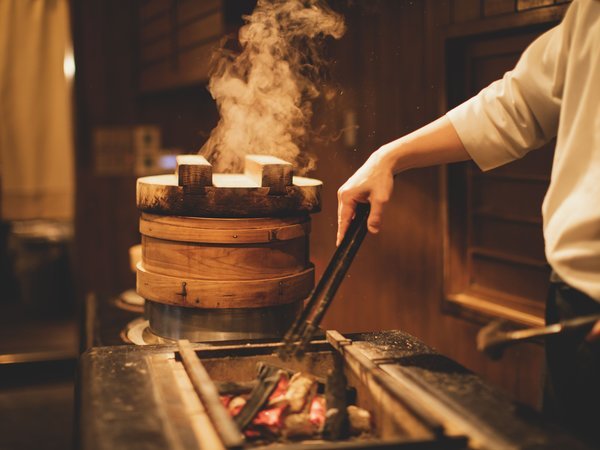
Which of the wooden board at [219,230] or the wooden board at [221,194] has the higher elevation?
the wooden board at [221,194]

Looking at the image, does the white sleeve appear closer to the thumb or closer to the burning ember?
the thumb

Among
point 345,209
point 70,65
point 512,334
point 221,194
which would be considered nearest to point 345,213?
point 345,209

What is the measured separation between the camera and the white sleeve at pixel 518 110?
2.17 metres

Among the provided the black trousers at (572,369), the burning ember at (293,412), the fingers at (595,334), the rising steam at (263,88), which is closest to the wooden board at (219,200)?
the burning ember at (293,412)

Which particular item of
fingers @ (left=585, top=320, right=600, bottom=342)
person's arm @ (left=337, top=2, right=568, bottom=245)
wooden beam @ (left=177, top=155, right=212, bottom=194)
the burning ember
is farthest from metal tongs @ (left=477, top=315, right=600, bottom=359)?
wooden beam @ (left=177, top=155, right=212, bottom=194)

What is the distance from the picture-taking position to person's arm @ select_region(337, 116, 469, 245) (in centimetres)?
231

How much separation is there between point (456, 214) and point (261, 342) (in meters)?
2.96

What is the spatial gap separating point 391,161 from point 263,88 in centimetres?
124

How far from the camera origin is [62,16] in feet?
29.7

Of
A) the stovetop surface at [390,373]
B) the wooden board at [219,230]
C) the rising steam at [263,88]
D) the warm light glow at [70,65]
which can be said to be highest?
the warm light glow at [70,65]

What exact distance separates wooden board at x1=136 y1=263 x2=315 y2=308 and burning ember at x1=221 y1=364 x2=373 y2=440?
0.40 m

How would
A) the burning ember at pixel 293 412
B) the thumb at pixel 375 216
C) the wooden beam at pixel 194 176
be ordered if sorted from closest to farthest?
the burning ember at pixel 293 412 < the thumb at pixel 375 216 < the wooden beam at pixel 194 176

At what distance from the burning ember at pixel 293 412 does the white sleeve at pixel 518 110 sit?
0.87 m

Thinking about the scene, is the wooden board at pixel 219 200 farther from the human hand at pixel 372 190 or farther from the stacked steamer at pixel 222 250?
the human hand at pixel 372 190
